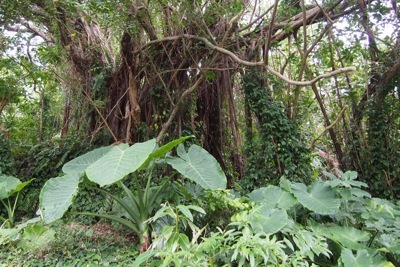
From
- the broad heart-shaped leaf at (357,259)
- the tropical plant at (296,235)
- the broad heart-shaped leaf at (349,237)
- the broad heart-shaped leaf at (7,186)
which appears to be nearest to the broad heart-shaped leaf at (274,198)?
the tropical plant at (296,235)

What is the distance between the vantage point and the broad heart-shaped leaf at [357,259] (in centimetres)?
201

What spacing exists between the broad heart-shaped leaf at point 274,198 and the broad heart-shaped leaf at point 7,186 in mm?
2448

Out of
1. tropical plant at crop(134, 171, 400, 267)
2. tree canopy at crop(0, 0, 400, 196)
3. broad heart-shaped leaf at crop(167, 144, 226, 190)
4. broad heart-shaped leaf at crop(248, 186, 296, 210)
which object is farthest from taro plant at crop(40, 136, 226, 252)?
tree canopy at crop(0, 0, 400, 196)

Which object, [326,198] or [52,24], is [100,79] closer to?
[52,24]

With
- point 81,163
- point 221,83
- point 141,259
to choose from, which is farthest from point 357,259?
point 221,83

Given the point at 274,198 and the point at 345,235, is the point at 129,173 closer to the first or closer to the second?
the point at 274,198

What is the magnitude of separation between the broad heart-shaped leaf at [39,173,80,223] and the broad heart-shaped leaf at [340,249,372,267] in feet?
6.28

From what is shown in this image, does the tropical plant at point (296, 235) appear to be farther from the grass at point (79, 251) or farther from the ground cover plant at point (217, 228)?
the grass at point (79, 251)

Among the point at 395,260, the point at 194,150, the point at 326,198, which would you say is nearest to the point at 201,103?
the point at 194,150

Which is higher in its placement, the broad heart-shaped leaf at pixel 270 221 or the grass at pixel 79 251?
the broad heart-shaped leaf at pixel 270 221

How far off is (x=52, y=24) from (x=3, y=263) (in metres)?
3.22

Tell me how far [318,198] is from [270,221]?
0.67m

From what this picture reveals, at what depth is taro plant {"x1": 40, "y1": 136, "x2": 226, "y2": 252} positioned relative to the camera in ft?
7.10

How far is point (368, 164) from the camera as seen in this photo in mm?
→ 4055
